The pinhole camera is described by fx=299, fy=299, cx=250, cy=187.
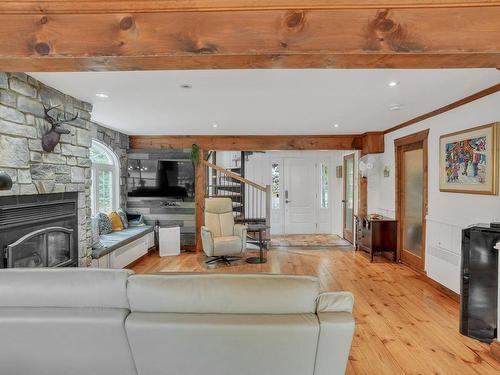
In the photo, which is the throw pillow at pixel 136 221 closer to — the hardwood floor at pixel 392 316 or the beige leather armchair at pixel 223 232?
the hardwood floor at pixel 392 316

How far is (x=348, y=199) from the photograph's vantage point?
6969 millimetres

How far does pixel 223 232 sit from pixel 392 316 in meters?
2.96

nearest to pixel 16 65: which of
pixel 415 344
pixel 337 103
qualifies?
pixel 337 103

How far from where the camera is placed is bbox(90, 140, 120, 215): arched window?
16.6 ft

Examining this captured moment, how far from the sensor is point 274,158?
787 centimetres

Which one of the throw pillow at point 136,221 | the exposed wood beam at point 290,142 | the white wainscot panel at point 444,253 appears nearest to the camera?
the white wainscot panel at point 444,253

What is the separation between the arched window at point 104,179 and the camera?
5062 millimetres

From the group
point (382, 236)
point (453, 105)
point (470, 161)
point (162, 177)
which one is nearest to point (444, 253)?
point (470, 161)

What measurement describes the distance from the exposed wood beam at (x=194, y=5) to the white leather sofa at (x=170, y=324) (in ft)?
4.54

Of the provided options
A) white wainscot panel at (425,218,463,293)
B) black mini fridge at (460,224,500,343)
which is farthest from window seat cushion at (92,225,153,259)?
white wainscot panel at (425,218,463,293)

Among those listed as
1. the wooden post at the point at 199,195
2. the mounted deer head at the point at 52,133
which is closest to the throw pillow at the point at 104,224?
the wooden post at the point at 199,195

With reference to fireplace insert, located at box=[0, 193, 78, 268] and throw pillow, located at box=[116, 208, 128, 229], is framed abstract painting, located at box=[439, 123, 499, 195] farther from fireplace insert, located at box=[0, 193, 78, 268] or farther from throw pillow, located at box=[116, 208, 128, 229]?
throw pillow, located at box=[116, 208, 128, 229]

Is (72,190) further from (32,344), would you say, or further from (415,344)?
(415,344)

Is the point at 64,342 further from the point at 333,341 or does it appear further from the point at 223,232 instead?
the point at 223,232
